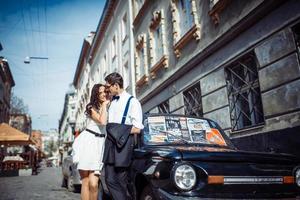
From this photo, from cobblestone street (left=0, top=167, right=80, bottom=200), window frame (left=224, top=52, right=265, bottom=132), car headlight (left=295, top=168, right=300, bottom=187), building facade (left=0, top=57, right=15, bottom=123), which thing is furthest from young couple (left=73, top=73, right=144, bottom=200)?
building facade (left=0, top=57, right=15, bottom=123)

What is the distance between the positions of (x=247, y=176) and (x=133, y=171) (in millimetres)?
1295

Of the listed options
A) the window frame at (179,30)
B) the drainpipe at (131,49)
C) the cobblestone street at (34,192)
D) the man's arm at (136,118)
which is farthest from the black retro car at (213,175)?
the drainpipe at (131,49)

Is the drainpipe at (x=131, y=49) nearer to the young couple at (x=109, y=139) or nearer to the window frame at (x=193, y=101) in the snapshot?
the window frame at (x=193, y=101)

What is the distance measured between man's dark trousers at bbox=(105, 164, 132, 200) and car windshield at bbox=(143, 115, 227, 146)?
721 millimetres

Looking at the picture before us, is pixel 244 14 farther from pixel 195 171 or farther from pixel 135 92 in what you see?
pixel 135 92

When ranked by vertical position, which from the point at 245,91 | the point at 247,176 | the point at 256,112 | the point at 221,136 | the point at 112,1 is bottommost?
the point at 247,176

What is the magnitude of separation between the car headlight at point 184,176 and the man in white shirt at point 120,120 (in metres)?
0.67

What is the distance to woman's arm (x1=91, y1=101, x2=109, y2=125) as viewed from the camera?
3854 mm

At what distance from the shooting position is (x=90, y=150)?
149 inches

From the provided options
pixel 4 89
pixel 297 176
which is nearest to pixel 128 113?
pixel 297 176

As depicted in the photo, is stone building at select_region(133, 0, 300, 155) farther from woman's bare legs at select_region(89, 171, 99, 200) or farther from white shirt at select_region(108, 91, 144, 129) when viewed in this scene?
woman's bare legs at select_region(89, 171, 99, 200)

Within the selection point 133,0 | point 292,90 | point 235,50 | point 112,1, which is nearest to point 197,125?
point 292,90

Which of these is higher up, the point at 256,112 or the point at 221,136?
the point at 256,112

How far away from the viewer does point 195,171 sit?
2.76 meters
